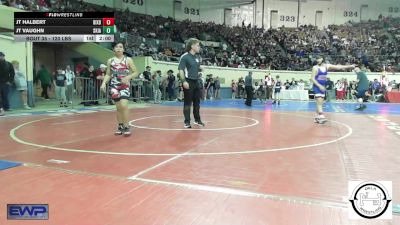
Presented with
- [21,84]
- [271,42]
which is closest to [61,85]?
[21,84]

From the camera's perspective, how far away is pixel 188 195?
11.8 feet

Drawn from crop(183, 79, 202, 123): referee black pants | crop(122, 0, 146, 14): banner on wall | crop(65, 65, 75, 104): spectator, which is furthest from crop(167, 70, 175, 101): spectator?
crop(122, 0, 146, 14): banner on wall


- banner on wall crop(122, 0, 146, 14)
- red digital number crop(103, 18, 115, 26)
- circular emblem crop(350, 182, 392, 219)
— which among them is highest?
banner on wall crop(122, 0, 146, 14)

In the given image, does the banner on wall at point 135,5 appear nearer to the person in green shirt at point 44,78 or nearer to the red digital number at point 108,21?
the red digital number at point 108,21

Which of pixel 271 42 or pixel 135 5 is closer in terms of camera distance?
pixel 135 5

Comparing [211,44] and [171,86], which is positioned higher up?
[211,44]

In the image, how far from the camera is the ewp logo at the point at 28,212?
300cm

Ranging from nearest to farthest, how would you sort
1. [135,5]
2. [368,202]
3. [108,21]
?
[368,202] → [108,21] → [135,5]

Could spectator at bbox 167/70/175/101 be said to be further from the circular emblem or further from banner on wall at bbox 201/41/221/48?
the circular emblem
